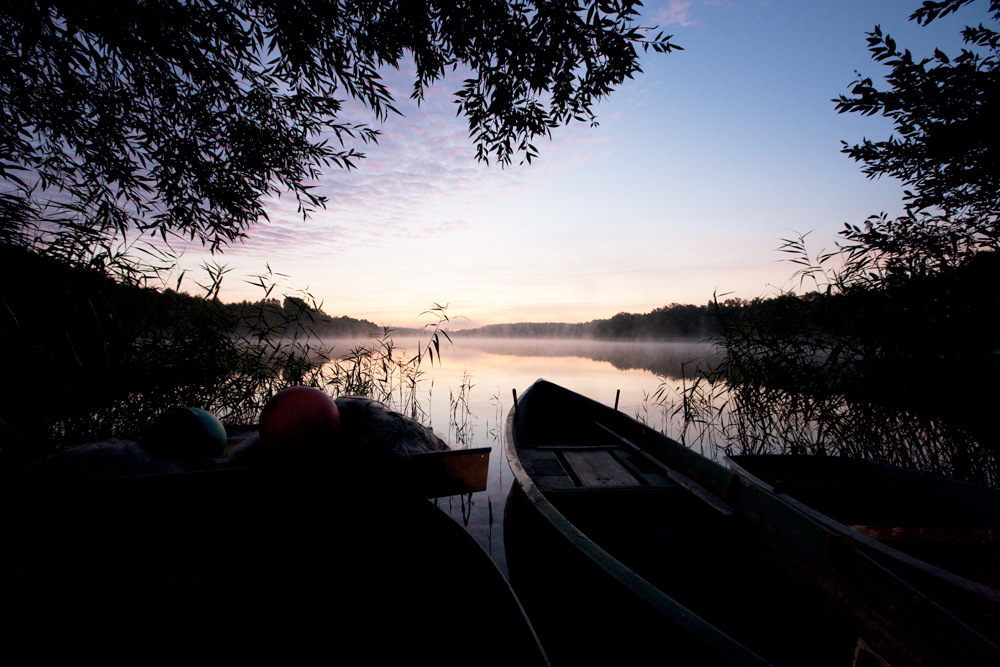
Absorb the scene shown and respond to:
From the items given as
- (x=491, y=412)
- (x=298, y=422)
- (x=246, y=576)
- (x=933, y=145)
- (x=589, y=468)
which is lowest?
(x=491, y=412)

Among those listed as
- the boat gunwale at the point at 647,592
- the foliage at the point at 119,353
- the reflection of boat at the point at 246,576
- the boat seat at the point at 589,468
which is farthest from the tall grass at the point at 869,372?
the reflection of boat at the point at 246,576

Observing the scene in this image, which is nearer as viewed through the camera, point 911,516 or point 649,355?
point 911,516

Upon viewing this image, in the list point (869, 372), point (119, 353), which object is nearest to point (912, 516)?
point (869, 372)

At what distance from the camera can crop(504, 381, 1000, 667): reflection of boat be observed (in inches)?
60.4

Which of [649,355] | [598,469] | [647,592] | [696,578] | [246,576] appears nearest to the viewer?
[647,592]

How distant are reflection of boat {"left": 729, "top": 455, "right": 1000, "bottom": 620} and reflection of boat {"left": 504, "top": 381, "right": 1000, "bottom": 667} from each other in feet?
0.62

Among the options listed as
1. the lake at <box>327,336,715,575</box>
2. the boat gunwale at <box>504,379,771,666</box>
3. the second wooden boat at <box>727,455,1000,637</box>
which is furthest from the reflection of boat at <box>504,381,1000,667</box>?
the lake at <box>327,336,715,575</box>

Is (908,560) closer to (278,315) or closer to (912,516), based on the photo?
(912,516)

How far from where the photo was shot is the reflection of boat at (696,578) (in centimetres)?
154

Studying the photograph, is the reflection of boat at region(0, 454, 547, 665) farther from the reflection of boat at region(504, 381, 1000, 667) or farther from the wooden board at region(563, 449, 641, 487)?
the wooden board at region(563, 449, 641, 487)

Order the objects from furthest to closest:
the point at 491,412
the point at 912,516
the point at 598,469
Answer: the point at 491,412 < the point at 598,469 < the point at 912,516

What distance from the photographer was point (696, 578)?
8.91 feet

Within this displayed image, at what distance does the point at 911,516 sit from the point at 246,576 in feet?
14.1

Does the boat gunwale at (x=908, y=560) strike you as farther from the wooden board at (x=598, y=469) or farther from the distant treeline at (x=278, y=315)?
the distant treeline at (x=278, y=315)
